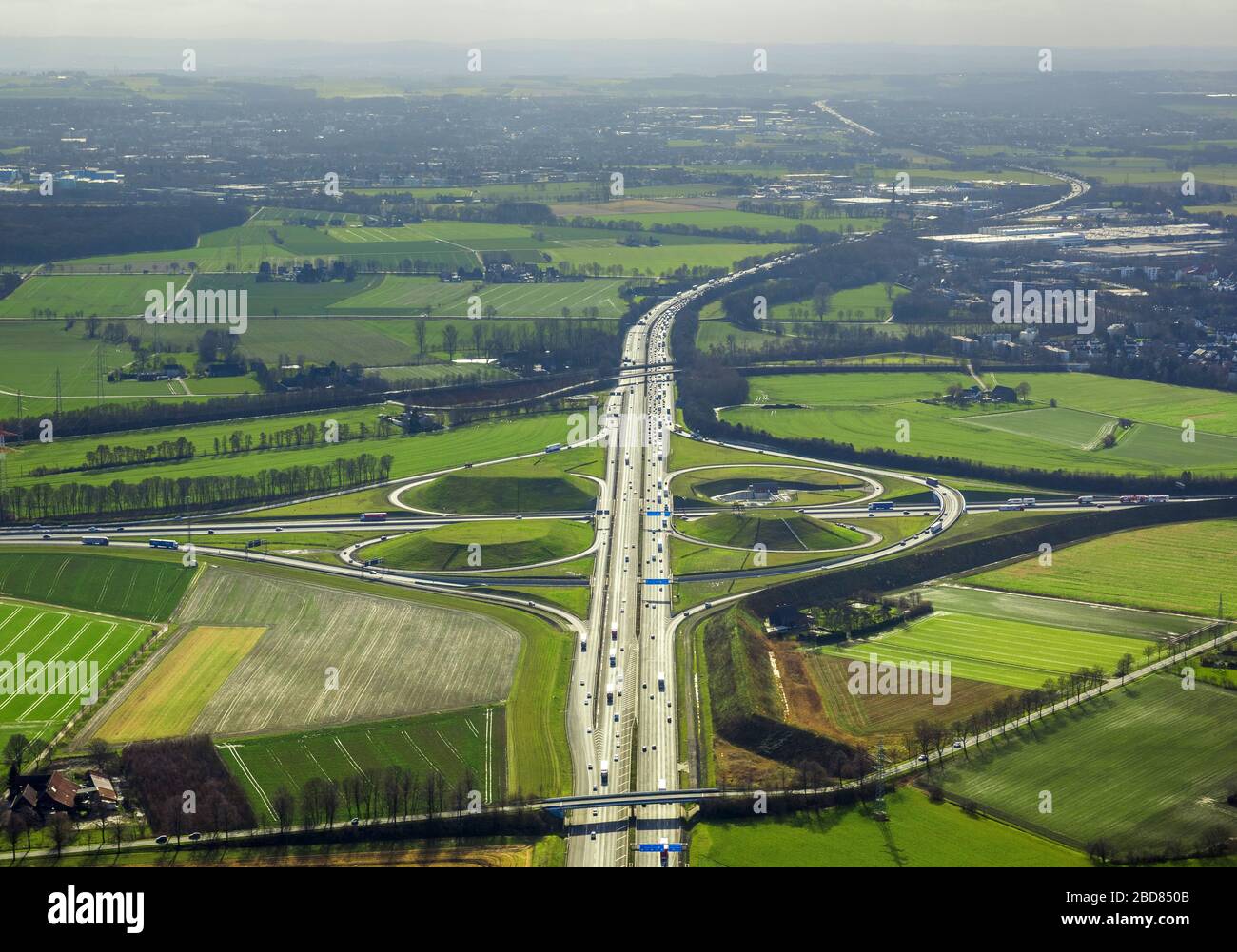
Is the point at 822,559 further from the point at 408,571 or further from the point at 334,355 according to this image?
the point at 334,355

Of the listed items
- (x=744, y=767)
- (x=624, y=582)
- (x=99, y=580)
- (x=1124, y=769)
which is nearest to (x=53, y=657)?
(x=99, y=580)

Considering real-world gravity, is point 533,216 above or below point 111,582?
above

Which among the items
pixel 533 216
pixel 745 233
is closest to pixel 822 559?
pixel 745 233

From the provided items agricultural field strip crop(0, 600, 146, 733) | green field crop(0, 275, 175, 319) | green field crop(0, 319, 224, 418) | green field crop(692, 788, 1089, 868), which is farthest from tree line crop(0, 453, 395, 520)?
green field crop(0, 275, 175, 319)

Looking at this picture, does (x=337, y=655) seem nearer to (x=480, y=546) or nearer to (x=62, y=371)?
(x=480, y=546)

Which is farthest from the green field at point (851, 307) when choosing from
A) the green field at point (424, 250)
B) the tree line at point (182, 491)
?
the tree line at point (182, 491)
